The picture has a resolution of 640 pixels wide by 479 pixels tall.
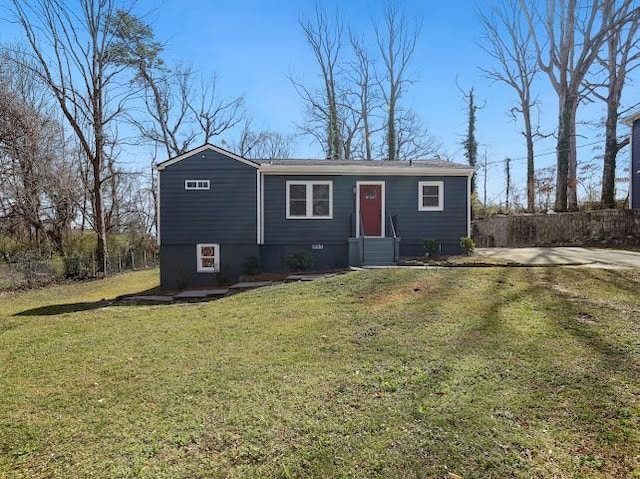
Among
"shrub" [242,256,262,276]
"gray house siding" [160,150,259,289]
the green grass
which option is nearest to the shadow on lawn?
"gray house siding" [160,150,259,289]

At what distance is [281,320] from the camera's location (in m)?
6.38

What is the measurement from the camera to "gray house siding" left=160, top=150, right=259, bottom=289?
506 inches

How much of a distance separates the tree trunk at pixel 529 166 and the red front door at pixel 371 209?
11.9 meters

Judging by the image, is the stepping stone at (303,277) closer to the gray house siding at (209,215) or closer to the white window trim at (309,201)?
the gray house siding at (209,215)

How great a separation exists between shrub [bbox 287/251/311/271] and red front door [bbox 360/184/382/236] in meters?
2.14

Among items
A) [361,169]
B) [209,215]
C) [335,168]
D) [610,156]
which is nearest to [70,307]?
[209,215]

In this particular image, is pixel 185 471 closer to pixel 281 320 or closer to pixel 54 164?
pixel 281 320

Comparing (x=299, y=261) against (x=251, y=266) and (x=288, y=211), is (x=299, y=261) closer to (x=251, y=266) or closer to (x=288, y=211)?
(x=251, y=266)

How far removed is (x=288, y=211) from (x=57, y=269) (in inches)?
380

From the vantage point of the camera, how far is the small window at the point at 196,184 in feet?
42.2

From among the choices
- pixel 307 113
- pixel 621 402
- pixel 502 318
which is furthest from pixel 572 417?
pixel 307 113

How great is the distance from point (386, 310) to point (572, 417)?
346 centimetres

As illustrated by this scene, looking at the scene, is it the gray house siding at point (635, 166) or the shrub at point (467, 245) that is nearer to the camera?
the shrub at point (467, 245)

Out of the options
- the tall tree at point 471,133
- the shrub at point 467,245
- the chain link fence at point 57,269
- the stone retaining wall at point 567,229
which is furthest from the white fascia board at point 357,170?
the tall tree at point 471,133
